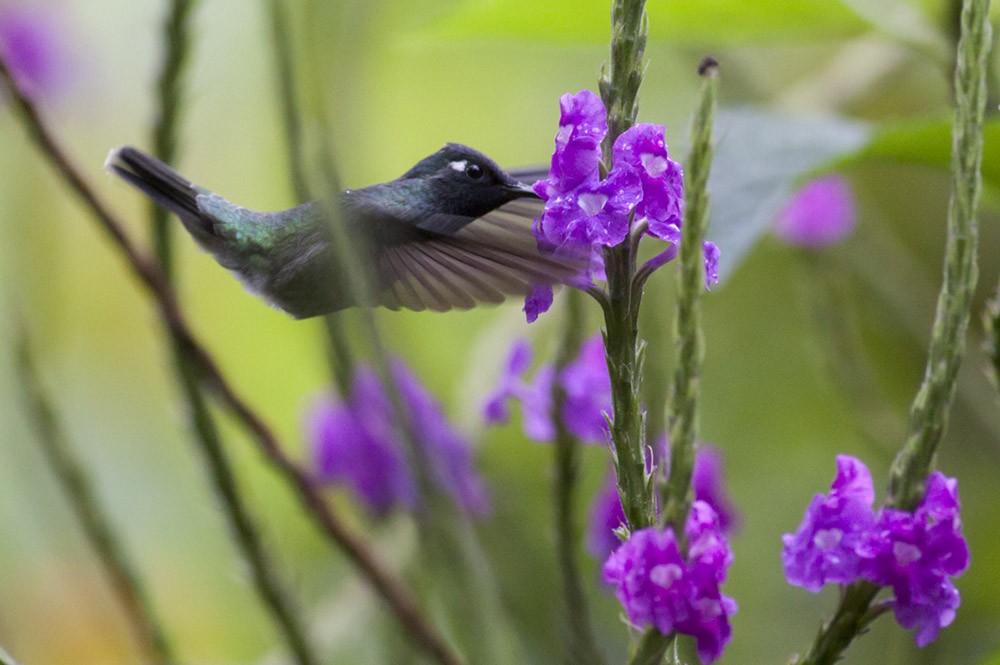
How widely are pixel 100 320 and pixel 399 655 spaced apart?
227cm

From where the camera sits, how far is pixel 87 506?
153 cm

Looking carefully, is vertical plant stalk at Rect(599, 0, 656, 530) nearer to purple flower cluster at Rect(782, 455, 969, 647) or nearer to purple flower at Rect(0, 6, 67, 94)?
purple flower cluster at Rect(782, 455, 969, 647)

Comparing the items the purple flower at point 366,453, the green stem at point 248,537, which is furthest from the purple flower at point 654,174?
the purple flower at point 366,453

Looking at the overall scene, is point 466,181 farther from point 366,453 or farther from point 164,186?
point 366,453

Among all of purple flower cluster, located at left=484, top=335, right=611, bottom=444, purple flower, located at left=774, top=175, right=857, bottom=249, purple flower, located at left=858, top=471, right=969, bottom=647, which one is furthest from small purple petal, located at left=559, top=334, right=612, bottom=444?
purple flower, located at left=774, top=175, right=857, bottom=249

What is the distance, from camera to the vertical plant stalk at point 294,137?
4.21 feet

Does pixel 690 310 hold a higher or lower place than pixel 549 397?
higher

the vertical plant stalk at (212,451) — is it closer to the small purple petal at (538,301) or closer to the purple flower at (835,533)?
the small purple petal at (538,301)

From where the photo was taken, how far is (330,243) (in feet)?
3.98

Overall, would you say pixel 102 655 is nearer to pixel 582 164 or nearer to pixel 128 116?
pixel 128 116

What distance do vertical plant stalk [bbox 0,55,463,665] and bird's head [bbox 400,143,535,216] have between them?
14.1 inches

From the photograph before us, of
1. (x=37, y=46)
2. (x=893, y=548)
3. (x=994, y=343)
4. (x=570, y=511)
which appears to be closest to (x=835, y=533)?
(x=893, y=548)

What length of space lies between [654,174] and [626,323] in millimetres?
118

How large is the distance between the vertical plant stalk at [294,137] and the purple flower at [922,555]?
0.81 metres
